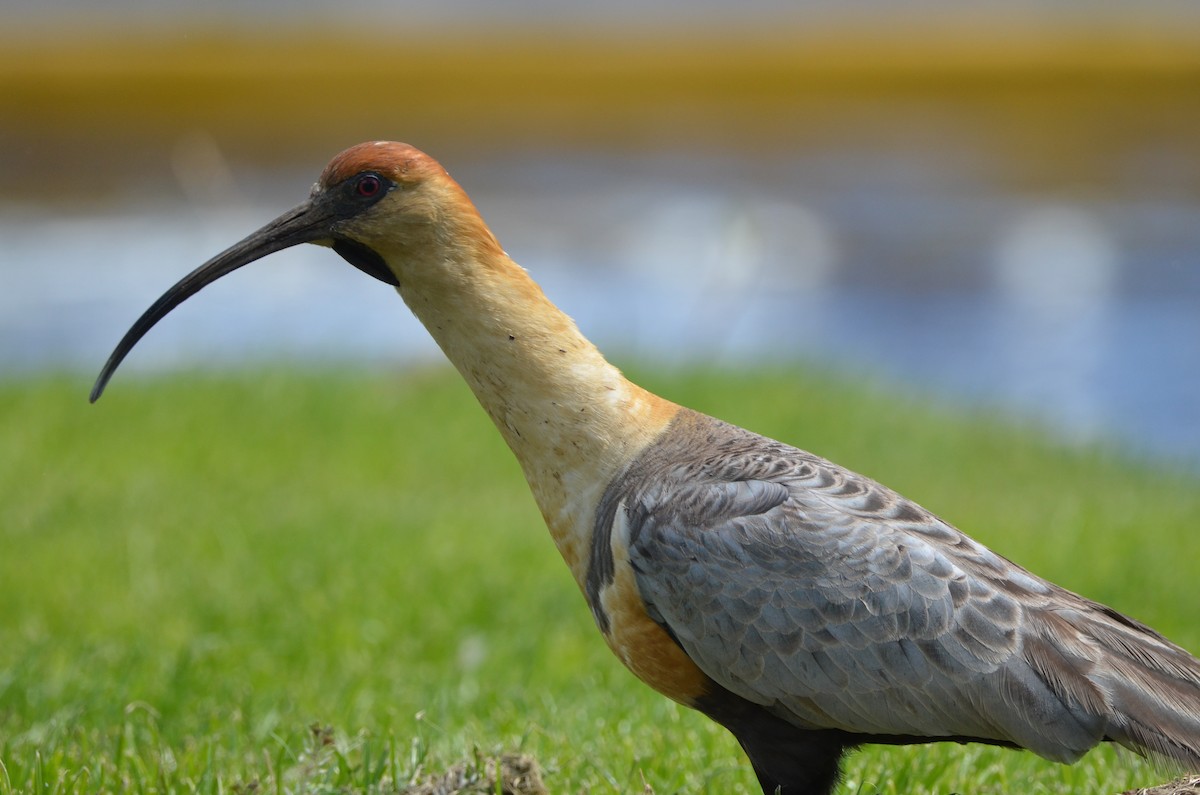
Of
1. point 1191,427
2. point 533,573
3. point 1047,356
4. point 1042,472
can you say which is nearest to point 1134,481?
point 1042,472

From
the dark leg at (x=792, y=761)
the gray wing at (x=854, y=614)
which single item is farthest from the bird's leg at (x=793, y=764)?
the gray wing at (x=854, y=614)

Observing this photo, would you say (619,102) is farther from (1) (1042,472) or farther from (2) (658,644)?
(2) (658,644)

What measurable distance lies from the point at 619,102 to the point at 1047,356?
1457cm

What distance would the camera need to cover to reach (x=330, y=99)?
26078mm

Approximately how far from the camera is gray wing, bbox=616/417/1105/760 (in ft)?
11.4

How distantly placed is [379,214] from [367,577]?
3035mm

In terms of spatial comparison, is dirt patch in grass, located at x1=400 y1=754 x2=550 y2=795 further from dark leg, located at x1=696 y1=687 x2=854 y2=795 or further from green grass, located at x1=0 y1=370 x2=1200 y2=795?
dark leg, located at x1=696 y1=687 x2=854 y2=795

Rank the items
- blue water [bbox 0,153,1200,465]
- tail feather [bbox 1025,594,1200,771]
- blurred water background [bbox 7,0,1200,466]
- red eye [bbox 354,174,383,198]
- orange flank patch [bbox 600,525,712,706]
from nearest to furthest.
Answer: tail feather [bbox 1025,594,1200,771]
orange flank patch [bbox 600,525,712,706]
red eye [bbox 354,174,383,198]
blue water [bbox 0,153,1200,465]
blurred water background [bbox 7,0,1200,466]

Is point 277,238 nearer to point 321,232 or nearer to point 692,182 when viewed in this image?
point 321,232

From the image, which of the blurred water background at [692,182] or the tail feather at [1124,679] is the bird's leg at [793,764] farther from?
the blurred water background at [692,182]

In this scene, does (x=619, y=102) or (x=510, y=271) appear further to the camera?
(x=619, y=102)

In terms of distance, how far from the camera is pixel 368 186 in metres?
3.83

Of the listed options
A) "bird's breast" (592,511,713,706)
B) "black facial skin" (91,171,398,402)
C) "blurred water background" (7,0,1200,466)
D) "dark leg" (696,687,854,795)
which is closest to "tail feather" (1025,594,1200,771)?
"dark leg" (696,687,854,795)

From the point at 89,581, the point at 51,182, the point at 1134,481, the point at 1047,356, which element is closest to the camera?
the point at 89,581
